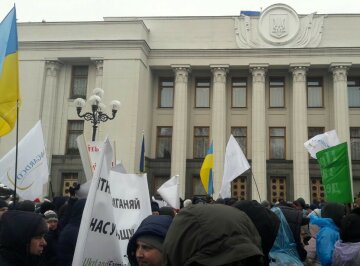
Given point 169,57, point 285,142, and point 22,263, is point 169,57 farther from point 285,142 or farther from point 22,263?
point 22,263

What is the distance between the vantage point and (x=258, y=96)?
91.6ft

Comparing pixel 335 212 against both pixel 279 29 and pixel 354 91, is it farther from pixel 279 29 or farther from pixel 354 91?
pixel 354 91

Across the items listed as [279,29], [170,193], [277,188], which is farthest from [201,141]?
[170,193]

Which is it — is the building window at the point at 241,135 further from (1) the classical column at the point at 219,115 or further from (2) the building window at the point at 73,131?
(2) the building window at the point at 73,131

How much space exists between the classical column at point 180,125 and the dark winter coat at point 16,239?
78.2 feet

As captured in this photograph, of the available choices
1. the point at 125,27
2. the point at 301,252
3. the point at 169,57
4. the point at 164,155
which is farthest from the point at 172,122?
the point at 301,252

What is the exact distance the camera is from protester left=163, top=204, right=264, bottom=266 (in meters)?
1.44

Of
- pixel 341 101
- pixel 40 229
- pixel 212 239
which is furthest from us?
pixel 341 101

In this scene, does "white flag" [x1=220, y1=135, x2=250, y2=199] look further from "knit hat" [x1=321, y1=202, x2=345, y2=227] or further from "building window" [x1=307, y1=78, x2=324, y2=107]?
"building window" [x1=307, y1=78, x2=324, y2=107]

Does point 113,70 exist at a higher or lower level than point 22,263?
higher

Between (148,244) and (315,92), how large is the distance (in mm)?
28417

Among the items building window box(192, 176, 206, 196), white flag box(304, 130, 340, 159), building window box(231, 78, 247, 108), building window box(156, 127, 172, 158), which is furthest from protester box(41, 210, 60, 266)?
building window box(231, 78, 247, 108)

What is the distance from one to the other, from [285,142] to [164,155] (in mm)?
8269

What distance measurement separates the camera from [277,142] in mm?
28672
